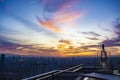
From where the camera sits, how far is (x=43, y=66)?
183 meters

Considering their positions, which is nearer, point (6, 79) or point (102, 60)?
point (102, 60)

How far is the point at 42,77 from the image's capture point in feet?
16.3

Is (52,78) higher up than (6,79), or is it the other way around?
(52,78)

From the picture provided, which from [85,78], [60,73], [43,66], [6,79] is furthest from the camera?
[43,66]

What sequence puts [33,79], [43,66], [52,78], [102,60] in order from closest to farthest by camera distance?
[33,79] < [52,78] < [102,60] < [43,66]

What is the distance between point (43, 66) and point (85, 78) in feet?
591

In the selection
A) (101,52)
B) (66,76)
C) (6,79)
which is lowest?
(6,79)

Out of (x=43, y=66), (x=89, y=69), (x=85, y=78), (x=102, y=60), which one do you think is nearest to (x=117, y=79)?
(x=85, y=78)

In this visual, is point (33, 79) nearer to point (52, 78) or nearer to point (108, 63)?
point (52, 78)

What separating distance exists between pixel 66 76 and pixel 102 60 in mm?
12235

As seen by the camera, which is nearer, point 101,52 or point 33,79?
point 33,79

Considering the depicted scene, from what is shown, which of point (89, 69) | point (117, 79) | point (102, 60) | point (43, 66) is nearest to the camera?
point (117, 79)

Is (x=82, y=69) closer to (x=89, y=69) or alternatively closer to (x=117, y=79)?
(x=89, y=69)

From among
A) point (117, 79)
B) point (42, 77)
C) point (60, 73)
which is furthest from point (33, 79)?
point (60, 73)
